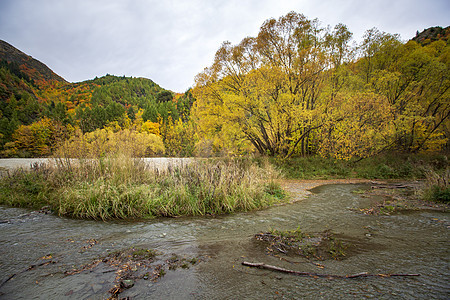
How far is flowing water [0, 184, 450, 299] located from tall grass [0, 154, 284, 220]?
0.53m

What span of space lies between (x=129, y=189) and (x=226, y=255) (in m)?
4.05

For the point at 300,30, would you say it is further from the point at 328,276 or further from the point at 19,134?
the point at 19,134

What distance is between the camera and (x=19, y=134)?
37.3m

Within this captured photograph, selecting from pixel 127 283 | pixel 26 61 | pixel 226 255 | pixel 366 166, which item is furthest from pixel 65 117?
pixel 26 61

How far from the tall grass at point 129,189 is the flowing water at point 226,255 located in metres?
0.53

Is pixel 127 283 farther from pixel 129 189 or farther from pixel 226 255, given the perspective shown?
pixel 129 189

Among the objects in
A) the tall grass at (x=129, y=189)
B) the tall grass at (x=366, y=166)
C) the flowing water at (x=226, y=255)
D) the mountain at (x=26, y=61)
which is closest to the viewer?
the flowing water at (x=226, y=255)

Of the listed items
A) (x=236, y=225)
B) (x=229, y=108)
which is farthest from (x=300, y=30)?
(x=236, y=225)

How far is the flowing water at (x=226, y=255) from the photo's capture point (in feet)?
8.00

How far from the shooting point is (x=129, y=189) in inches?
240

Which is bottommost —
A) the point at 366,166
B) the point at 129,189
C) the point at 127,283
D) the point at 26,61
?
the point at 366,166

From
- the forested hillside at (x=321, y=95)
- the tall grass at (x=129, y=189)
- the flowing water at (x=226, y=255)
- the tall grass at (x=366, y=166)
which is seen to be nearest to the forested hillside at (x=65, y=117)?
the tall grass at (x=129, y=189)

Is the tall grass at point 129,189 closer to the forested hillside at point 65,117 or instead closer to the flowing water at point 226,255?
the flowing water at point 226,255

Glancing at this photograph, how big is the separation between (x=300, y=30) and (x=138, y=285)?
19889 millimetres
